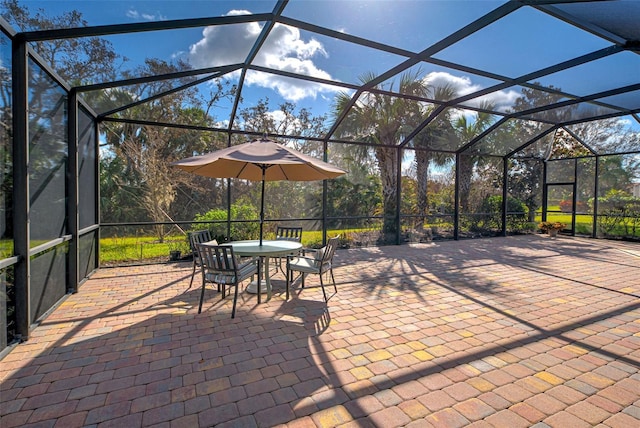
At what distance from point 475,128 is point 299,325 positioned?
28.1ft

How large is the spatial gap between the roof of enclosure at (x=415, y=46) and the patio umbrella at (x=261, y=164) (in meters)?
1.37

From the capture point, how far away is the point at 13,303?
8.96ft

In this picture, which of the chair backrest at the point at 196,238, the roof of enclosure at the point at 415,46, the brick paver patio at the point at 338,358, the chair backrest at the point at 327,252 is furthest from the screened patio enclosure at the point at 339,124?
the chair backrest at the point at 327,252

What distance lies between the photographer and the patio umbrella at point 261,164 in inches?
132

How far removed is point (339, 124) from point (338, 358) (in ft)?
17.9

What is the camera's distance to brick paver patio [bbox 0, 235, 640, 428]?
6.25 feet

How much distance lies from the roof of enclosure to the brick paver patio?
285 cm

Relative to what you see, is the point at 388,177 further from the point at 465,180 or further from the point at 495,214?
the point at 495,214

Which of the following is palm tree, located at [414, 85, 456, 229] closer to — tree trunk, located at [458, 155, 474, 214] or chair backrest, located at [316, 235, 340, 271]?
tree trunk, located at [458, 155, 474, 214]

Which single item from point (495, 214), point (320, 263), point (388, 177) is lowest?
point (320, 263)

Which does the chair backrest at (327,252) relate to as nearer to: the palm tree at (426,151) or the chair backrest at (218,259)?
the chair backrest at (218,259)

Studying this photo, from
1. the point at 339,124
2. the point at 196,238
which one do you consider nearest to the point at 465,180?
the point at 339,124

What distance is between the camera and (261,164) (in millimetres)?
4379

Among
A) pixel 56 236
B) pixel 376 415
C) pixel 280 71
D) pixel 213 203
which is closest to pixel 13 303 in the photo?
pixel 56 236
